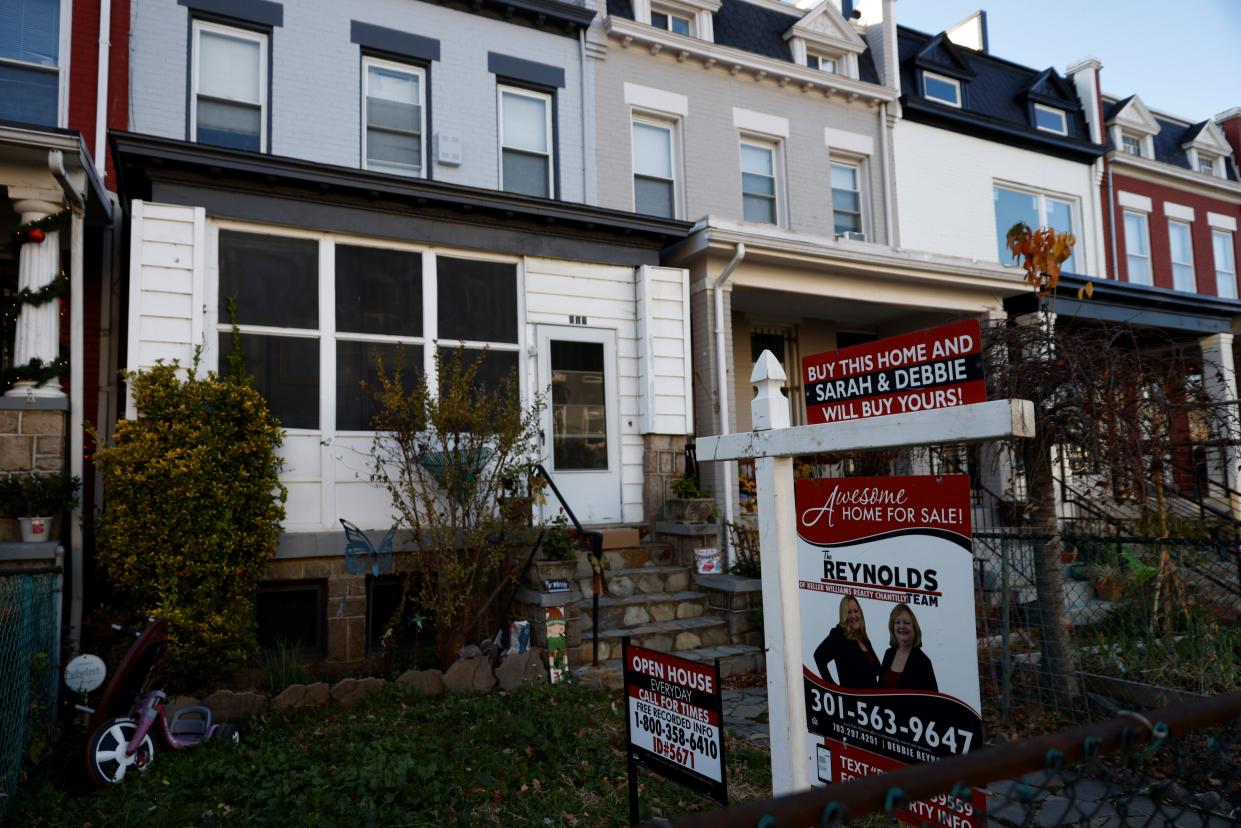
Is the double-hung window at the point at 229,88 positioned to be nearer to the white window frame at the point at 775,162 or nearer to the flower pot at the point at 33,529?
the flower pot at the point at 33,529

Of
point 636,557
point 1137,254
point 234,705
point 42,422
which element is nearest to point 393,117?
point 42,422

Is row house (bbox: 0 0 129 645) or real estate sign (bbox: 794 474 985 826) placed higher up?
row house (bbox: 0 0 129 645)

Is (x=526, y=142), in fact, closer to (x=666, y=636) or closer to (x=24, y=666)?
(x=666, y=636)

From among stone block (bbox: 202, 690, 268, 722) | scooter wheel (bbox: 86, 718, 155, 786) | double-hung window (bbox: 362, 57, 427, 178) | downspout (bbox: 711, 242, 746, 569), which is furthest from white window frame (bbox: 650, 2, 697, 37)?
scooter wheel (bbox: 86, 718, 155, 786)

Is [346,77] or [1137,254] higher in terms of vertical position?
[346,77]

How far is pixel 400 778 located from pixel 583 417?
535 cm

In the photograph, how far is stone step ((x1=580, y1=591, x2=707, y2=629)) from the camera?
26.2 feet

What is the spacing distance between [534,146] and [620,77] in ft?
5.46

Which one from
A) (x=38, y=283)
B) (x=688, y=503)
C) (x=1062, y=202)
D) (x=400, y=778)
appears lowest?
(x=400, y=778)

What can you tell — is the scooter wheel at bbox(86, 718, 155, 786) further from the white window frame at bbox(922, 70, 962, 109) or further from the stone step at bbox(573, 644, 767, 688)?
the white window frame at bbox(922, 70, 962, 109)

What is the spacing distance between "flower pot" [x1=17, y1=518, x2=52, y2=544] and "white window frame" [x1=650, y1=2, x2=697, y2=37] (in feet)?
31.9

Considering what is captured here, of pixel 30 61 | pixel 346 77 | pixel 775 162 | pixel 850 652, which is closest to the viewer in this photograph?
pixel 850 652

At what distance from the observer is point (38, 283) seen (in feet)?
24.0

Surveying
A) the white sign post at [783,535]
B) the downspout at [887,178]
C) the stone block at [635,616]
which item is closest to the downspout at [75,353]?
the stone block at [635,616]
